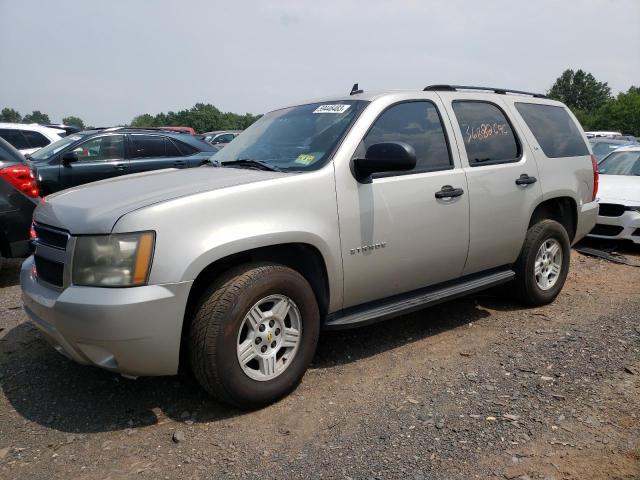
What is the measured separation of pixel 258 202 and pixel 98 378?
5.35ft

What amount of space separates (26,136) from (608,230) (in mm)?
10771

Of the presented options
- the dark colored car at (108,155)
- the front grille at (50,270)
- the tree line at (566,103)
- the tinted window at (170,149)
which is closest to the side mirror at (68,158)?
the dark colored car at (108,155)

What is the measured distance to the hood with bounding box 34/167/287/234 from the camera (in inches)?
108

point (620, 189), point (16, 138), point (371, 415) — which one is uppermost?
point (16, 138)

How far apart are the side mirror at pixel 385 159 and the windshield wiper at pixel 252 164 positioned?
1.71ft

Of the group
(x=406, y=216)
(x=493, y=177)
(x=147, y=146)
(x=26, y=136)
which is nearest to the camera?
(x=406, y=216)

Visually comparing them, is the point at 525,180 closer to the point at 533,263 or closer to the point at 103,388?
the point at 533,263

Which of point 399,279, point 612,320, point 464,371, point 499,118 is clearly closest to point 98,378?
point 399,279

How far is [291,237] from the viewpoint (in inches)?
120

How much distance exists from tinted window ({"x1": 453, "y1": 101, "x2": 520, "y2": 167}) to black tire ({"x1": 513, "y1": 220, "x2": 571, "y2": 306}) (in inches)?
27.7

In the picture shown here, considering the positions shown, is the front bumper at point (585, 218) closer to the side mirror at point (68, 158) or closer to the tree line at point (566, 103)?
the side mirror at point (68, 158)

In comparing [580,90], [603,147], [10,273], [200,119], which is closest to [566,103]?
[580,90]

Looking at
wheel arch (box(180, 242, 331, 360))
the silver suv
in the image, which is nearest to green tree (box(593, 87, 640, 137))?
the silver suv

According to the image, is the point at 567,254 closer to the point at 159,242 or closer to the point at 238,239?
the point at 238,239
